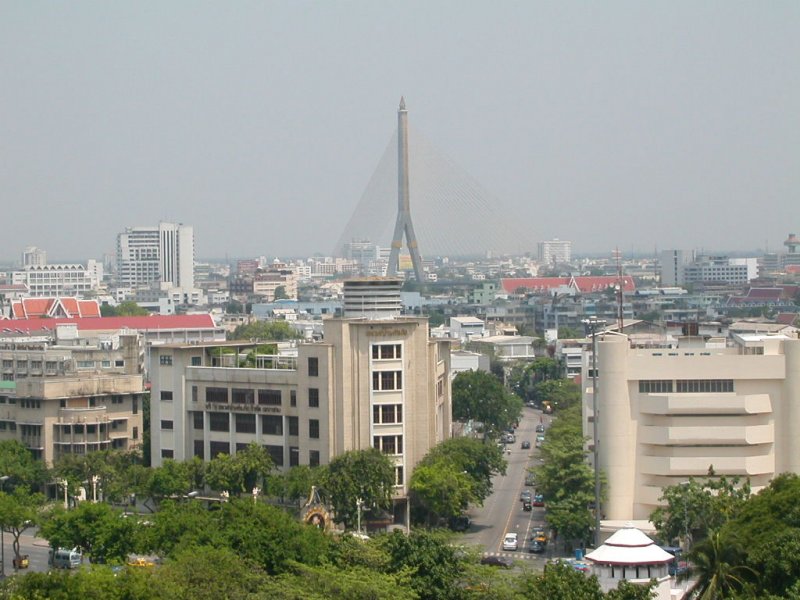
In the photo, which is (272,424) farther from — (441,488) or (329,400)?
(441,488)

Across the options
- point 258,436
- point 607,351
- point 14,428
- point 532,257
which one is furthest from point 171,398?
point 532,257

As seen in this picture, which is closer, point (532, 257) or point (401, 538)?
point (401, 538)

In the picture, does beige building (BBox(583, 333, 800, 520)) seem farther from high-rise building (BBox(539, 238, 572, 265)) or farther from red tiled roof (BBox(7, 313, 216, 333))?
high-rise building (BBox(539, 238, 572, 265))

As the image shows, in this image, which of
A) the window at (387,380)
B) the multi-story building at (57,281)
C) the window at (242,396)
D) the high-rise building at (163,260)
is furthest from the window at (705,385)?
the high-rise building at (163,260)

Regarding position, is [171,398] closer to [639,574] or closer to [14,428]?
[14,428]

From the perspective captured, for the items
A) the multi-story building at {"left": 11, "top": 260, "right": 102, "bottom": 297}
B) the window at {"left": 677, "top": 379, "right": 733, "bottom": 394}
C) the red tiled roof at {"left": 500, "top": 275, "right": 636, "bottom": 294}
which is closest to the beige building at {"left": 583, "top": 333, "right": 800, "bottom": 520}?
the window at {"left": 677, "top": 379, "right": 733, "bottom": 394}

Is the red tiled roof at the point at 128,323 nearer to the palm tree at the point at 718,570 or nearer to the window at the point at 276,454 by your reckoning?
the window at the point at 276,454
